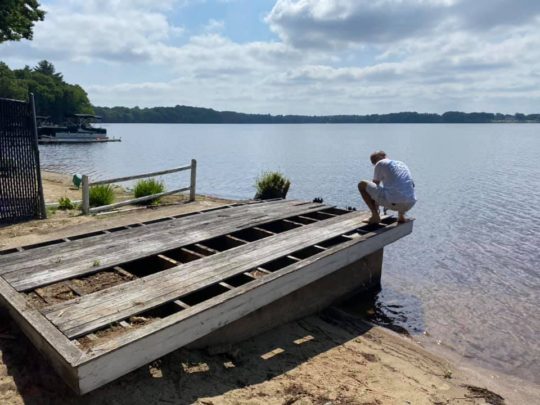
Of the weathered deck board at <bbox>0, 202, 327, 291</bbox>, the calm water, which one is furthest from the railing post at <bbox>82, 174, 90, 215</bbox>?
the calm water

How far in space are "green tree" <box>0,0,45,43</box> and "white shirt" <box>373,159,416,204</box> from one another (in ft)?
62.7

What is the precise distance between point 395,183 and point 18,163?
8400mm

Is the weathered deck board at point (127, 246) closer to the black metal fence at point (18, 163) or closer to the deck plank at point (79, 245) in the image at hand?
the deck plank at point (79, 245)

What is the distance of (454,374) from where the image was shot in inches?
238

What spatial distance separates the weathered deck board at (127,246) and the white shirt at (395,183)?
2225mm

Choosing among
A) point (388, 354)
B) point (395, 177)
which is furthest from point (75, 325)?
point (395, 177)

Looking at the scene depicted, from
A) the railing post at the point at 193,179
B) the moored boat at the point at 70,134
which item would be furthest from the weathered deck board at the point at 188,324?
the moored boat at the point at 70,134

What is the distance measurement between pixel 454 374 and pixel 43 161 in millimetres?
44121

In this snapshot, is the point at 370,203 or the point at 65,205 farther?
the point at 65,205

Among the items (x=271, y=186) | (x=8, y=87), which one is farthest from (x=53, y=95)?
(x=271, y=186)

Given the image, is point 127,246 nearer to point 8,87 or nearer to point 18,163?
point 18,163

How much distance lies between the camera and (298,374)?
17.2 ft

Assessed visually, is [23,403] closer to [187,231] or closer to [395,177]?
[187,231]

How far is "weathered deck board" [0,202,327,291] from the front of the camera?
545 centimetres
